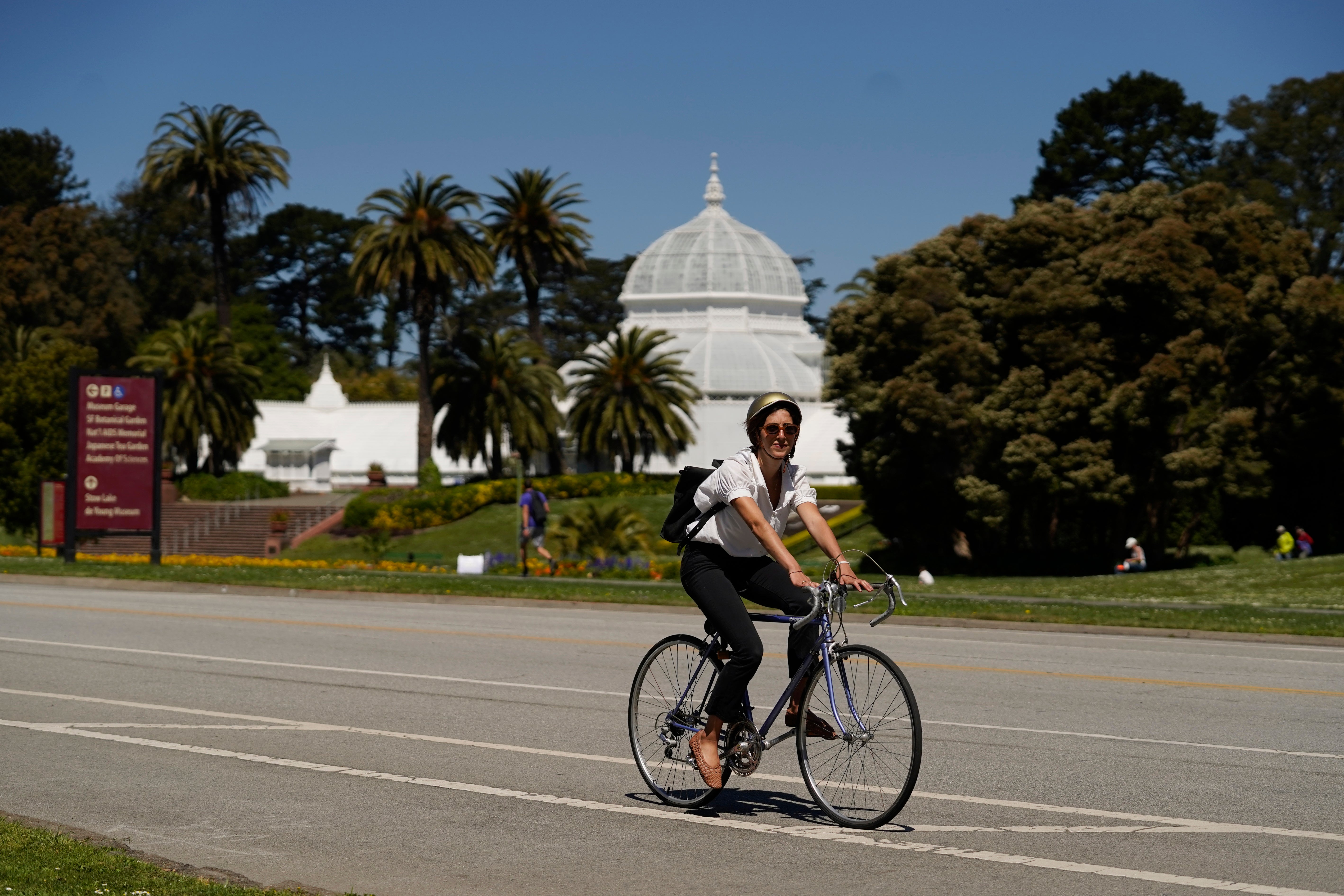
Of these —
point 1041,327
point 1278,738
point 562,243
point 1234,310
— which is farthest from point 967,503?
point 1278,738

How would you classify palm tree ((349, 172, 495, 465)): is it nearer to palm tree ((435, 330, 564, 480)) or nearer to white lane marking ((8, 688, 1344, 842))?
palm tree ((435, 330, 564, 480))

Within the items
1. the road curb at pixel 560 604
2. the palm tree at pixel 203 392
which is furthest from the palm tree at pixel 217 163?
the road curb at pixel 560 604

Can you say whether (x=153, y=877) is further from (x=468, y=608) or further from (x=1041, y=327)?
(x=1041, y=327)

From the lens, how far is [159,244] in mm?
116375

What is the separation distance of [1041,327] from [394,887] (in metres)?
36.8

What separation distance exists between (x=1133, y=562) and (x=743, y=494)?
31.2 meters

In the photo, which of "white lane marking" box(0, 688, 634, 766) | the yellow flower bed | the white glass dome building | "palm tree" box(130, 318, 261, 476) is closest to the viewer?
"white lane marking" box(0, 688, 634, 766)

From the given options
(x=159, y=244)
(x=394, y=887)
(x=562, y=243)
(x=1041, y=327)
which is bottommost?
(x=394, y=887)

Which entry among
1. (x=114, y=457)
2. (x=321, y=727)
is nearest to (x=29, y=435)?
(x=114, y=457)

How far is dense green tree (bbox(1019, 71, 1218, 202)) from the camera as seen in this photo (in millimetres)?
82312

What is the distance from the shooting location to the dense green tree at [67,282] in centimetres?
8675

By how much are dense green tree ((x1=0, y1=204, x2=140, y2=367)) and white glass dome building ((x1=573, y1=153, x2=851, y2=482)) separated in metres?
30.0

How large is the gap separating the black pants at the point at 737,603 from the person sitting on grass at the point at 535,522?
24.4 metres

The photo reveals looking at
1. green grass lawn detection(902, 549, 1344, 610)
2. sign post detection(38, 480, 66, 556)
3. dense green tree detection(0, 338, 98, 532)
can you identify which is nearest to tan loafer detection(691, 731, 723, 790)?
green grass lawn detection(902, 549, 1344, 610)
